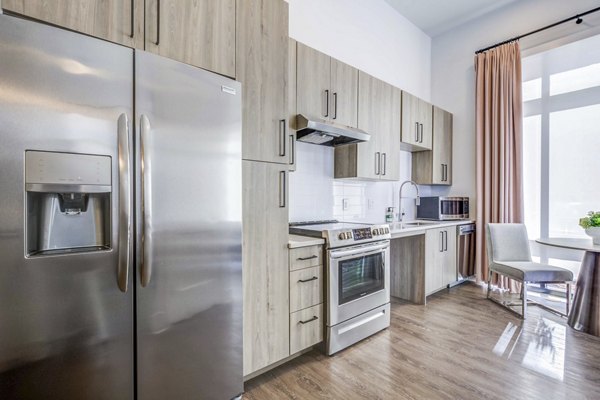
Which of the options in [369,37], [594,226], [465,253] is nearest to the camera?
[594,226]

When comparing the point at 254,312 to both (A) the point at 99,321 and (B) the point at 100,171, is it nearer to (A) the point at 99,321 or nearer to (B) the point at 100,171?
(A) the point at 99,321

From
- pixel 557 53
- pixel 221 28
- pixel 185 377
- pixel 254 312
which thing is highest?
pixel 557 53

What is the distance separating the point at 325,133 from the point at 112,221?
182cm

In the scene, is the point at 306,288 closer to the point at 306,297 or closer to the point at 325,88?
the point at 306,297

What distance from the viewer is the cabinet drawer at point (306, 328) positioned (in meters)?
2.07

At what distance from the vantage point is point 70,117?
3.74 feet

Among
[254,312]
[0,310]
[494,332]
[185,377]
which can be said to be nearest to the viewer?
[0,310]

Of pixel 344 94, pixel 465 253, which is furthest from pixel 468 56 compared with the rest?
pixel 465 253

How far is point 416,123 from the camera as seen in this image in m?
3.75

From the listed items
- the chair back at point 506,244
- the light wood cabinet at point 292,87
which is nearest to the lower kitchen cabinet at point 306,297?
the light wood cabinet at point 292,87

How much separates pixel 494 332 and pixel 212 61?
309 centimetres

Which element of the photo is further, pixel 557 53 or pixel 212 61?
pixel 557 53

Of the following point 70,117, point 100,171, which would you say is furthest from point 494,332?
point 70,117

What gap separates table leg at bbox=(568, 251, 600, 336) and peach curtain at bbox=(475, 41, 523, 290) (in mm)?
1273
